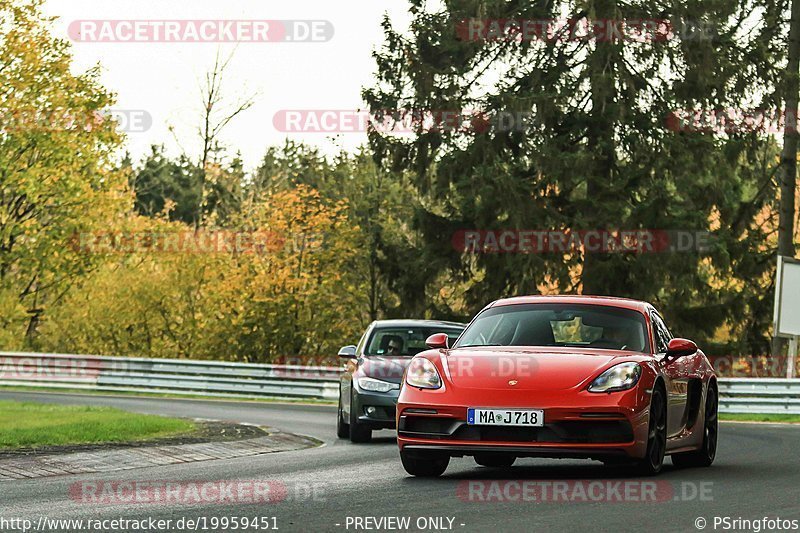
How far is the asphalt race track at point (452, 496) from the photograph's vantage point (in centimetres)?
855

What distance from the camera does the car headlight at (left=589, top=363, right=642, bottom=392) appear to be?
10.9m

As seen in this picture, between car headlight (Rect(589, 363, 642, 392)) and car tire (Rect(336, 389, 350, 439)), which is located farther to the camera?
car tire (Rect(336, 389, 350, 439))

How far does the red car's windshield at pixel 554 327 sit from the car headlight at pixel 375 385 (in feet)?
16.8

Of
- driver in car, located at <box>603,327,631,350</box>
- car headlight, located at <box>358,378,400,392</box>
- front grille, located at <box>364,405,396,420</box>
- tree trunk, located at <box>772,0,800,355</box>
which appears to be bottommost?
front grille, located at <box>364,405,396,420</box>

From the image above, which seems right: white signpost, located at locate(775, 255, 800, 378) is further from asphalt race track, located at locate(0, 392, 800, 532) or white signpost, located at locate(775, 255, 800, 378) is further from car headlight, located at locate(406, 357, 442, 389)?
car headlight, located at locate(406, 357, 442, 389)

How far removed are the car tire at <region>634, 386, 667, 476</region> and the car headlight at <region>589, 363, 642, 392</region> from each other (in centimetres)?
28

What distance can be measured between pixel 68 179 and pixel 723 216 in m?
19.3

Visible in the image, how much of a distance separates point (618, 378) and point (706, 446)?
2.70 meters

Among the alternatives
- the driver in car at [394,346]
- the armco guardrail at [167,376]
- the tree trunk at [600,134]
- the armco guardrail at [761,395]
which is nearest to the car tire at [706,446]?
the driver in car at [394,346]

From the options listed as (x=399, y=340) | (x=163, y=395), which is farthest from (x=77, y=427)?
(x=163, y=395)

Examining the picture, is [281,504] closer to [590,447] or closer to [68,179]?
[590,447]

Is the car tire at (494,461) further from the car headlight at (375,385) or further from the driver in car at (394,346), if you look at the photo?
the driver in car at (394,346)

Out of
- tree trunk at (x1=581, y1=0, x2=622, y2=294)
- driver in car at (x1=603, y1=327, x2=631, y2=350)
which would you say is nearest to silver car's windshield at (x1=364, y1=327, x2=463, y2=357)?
driver in car at (x1=603, y1=327, x2=631, y2=350)

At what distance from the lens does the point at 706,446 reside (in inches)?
522
